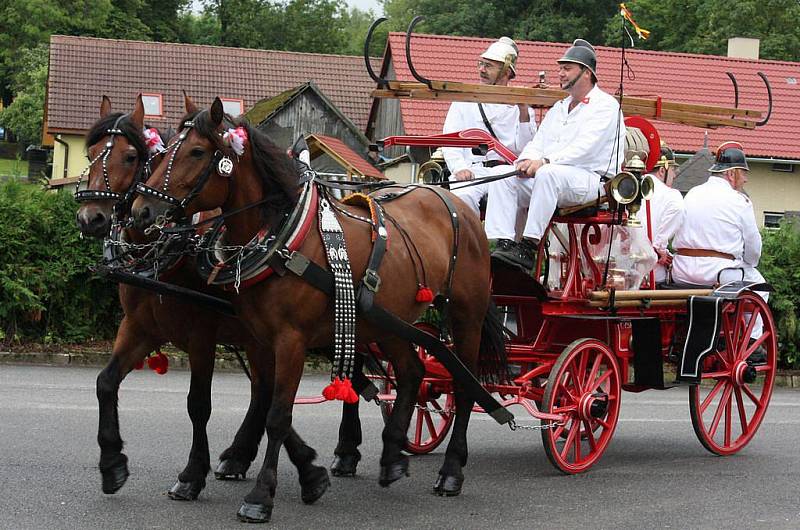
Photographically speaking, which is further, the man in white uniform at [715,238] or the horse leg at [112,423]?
the man in white uniform at [715,238]

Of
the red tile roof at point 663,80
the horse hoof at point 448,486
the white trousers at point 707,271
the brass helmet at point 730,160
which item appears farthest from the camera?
the red tile roof at point 663,80

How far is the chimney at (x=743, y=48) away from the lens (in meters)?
38.4

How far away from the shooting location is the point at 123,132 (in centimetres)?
666

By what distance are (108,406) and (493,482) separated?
2.47m

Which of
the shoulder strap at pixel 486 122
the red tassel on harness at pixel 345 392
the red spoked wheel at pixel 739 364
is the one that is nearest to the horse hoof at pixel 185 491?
the red tassel on harness at pixel 345 392

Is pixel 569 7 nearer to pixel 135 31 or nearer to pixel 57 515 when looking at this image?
pixel 135 31

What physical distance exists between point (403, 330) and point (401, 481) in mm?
1258

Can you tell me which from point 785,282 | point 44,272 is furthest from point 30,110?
point 785,282

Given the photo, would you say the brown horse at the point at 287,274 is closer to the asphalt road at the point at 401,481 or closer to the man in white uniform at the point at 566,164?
the asphalt road at the point at 401,481

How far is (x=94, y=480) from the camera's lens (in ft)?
23.6

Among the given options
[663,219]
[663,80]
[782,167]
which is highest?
[663,80]

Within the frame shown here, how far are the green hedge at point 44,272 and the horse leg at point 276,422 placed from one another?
7.72 meters

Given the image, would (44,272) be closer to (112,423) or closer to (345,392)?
(112,423)

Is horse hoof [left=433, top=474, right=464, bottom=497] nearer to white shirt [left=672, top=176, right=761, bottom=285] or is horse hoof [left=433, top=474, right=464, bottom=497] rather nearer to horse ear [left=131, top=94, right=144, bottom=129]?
horse ear [left=131, top=94, right=144, bottom=129]
